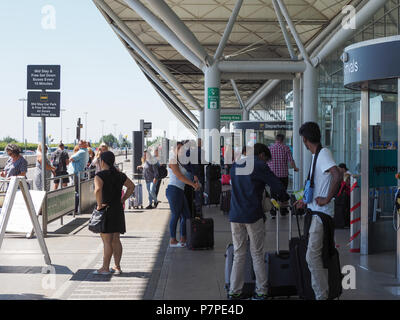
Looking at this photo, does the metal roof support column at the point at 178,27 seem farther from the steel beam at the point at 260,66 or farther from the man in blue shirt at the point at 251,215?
the man in blue shirt at the point at 251,215

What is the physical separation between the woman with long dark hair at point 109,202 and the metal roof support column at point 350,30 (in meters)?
9.75

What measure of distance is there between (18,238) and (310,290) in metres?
6.99

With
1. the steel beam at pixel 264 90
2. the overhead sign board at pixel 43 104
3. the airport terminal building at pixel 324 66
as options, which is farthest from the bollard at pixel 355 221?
the steel beam at pixel 264 90

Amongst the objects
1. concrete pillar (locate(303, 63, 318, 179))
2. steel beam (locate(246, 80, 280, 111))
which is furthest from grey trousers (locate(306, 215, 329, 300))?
steel beam (locate(246, 80, 280, 111))

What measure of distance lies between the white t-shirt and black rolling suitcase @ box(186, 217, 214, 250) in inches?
160

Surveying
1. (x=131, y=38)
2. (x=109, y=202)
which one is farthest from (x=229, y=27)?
(x=109, y=202)

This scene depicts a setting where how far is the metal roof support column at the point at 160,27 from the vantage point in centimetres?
1762

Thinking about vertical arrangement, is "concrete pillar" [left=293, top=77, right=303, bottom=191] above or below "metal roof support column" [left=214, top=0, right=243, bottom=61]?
Result: below

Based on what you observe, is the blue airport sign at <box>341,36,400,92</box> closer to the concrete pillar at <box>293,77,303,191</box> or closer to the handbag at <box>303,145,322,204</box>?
the handbag at <box>303,145,322,204</box>

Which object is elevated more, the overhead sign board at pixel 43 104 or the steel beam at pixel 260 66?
the steel beam at pixel 260 66

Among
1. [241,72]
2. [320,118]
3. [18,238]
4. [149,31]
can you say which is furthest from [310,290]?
[149,31]

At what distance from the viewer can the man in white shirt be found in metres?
5.91

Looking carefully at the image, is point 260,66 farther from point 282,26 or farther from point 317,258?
point 317,258
